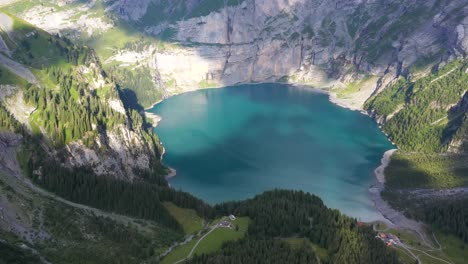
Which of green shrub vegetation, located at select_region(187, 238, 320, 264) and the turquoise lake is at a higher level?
green shrub vegetation, located at select_region(187, 238, 320, 264)

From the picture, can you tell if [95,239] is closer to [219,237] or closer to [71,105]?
[219,237]

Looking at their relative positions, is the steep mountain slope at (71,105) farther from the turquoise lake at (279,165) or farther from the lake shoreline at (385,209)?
the lake shoreline at (385,209)

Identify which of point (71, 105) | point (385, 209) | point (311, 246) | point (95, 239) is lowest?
point (385, 209)

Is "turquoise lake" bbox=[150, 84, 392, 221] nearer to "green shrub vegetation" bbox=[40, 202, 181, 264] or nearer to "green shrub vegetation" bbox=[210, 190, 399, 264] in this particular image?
"green shrub vegetation" bbox=[210, 190, 399, 264]

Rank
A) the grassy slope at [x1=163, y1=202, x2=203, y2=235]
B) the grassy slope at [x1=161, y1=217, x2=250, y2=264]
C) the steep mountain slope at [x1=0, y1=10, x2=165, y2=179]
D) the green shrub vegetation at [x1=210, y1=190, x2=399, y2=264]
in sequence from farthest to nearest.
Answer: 1. the steep mountain slope at [x1=0, y1=10, x2=165, y2=179]
2. the grassy slope at [x1=163, y1=202, x2=203, y2=235]
3. the green shrub vegetation at [x1=210, y1=190, x2=399, y2=264]
4. the grassy slope at [x1=161, y1=217, x2=250, y2=264]

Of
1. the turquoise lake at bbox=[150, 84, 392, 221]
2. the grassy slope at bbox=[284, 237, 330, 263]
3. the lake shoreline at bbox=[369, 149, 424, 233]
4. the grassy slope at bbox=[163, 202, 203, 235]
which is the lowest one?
the lake shoreline at bbox=[369, 149, 424, 233]

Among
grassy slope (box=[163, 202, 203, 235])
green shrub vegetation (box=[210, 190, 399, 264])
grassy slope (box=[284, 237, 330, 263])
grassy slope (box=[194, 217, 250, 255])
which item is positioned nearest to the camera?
green shrub vegetation (box=[210, 190, 399, 264])

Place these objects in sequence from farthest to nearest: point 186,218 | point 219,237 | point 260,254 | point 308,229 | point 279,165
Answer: point 279,165
point 186,218
point 308,229
point 219,237
point 260,254

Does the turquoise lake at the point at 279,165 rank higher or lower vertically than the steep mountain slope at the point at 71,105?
lower

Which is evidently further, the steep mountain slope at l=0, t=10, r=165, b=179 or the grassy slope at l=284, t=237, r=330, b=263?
the steep mountain slope at l=0, t=10, r=165, b=179

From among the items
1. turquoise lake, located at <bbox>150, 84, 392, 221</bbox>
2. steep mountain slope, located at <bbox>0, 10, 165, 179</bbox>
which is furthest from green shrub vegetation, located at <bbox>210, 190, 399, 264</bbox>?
steep mountain slope, located at <bbox>0, 10, 165, 179</bbox>

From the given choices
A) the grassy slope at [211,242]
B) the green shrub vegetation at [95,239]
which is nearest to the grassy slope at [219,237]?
the grassy slope at [211,242]

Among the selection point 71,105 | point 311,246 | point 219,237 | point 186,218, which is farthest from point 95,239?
point 71,105
